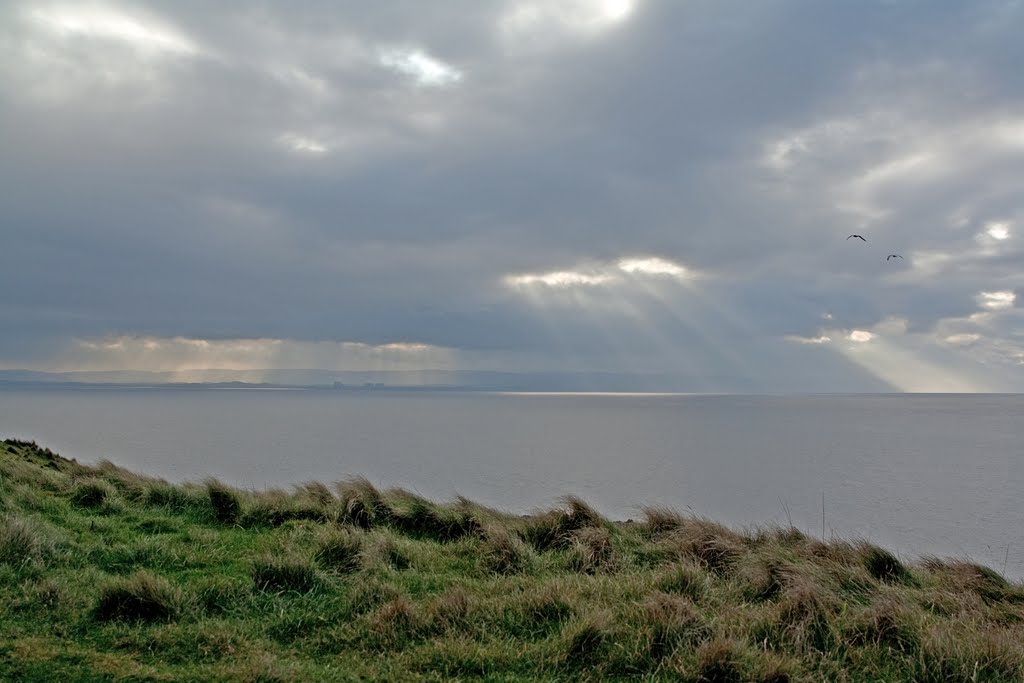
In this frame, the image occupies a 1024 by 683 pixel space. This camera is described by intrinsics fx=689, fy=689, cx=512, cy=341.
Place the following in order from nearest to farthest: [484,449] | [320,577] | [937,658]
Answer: [937,658], [320,577], [484,449]

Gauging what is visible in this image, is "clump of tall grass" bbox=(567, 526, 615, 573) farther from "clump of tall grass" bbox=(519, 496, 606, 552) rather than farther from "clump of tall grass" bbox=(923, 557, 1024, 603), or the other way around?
"clump of tall grass" bbox=(923, 557, 1024, 603)

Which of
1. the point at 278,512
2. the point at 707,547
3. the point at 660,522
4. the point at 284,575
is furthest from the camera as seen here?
the point at 660,522

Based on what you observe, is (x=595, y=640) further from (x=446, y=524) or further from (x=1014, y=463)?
(x=1014, y=463)

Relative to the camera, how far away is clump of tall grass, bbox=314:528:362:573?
870 centimetres

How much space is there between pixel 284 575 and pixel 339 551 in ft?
4.11

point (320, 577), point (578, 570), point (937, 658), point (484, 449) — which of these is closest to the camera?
point (937, 658)

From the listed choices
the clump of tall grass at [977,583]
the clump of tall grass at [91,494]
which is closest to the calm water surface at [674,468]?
the clump of tall grass at [977,583]

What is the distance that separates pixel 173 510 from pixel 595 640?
897cm

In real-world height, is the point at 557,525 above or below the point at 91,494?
below

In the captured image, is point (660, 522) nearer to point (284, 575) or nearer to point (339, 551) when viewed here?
point (339, 551)

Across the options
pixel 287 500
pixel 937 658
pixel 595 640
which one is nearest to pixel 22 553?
pixel 287 500

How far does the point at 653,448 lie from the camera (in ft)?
198

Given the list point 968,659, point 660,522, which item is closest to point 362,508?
point 660,522

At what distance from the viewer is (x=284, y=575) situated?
7.85 meters
